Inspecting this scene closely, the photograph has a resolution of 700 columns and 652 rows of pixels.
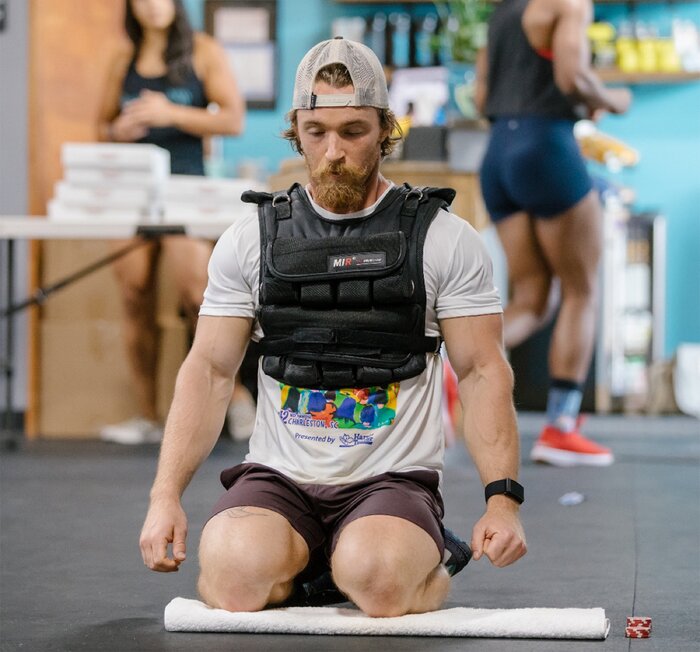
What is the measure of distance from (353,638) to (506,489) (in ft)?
0.97

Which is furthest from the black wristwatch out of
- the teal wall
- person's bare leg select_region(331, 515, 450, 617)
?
the teal wall

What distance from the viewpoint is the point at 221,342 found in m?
2.07

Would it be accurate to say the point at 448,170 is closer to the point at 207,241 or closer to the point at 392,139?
the point at 207,241

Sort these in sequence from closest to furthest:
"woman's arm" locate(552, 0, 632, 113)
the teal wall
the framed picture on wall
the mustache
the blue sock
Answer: the mustache, "woman's arm" locate(552, 0, 632, 113), the blue sock, the teal wall, the framed picture on wall

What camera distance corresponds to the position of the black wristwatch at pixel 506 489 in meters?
1.89

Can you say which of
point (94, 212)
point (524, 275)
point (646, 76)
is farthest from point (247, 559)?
point (646, 76)

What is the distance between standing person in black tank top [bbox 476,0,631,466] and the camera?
4020mm

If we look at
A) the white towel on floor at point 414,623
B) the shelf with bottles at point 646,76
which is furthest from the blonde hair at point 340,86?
the shelf with bottles at point 646,76

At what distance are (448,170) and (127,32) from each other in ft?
3.97

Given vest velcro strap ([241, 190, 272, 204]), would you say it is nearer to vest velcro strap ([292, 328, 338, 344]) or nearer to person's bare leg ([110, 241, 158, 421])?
vest velcro strap ([292, 328, 338, 344])

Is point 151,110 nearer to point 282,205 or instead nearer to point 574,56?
point 574,56

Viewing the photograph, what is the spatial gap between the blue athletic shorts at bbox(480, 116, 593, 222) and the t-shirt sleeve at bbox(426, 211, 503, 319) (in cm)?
203

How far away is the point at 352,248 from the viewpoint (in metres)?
2.04

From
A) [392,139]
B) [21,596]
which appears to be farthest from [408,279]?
[21,596]
